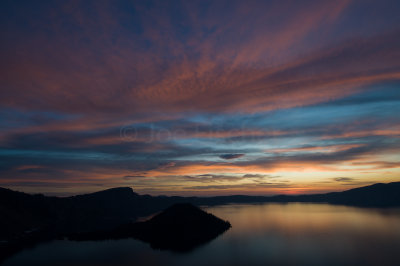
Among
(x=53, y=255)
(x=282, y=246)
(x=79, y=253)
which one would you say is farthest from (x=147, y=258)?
(x=282, y=246)

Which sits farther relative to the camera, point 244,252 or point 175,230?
point 175,230

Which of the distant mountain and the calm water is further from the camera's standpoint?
the distant mountain

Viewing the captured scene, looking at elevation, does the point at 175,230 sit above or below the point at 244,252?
above

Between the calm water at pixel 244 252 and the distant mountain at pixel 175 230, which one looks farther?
the distant mountain at pixel 175 230

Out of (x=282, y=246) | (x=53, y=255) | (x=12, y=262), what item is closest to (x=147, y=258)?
(x=53, y=255)

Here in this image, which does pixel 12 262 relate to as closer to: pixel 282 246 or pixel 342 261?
pixel 282 246

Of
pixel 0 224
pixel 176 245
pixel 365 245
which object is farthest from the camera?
pixel 0 224

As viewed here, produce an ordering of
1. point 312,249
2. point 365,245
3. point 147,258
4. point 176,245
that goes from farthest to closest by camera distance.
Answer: point 176,245
point 365,245
point 312,249
point 147,258

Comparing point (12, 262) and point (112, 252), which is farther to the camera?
point (112, 252)
